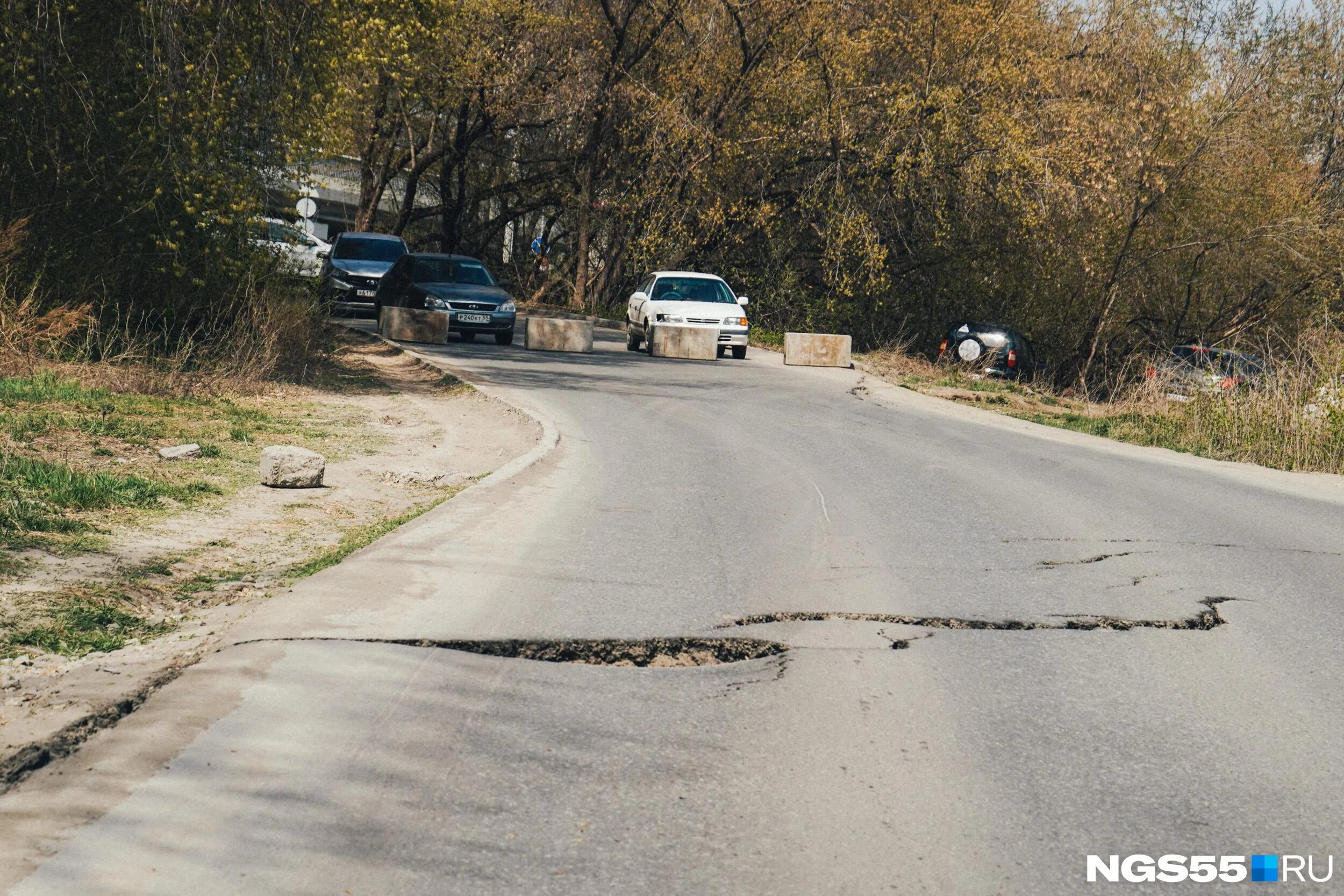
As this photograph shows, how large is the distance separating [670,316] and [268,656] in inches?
890

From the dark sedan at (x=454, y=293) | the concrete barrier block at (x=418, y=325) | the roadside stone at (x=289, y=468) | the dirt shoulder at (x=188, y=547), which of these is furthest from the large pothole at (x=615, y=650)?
the dark sedan at (x=454, y=293)

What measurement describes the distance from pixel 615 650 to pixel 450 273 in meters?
22.5

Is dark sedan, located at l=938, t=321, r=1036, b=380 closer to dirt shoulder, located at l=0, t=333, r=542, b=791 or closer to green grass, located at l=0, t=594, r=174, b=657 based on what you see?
dirt shoulder, located at l=0, t=333, r=542, b=791

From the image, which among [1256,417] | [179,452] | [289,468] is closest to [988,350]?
[1256,417]

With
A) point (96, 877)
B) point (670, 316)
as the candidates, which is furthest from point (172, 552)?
point (670, 316)

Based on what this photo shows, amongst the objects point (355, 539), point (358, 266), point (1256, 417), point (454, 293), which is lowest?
point (355, 539)

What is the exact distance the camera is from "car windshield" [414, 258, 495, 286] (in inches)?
1078

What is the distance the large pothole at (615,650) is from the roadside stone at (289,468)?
4094mm

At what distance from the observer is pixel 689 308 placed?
2783cm

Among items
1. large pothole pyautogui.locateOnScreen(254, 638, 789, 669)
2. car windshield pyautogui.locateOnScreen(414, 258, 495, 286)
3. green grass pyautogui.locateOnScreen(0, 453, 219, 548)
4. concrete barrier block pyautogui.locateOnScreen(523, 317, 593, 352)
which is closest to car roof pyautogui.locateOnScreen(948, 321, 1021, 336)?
concrete barrier block pyautogui.locateOnScreen(523, 317, 593, 352)

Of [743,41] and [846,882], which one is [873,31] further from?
[846,882]

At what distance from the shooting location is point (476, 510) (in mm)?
9070

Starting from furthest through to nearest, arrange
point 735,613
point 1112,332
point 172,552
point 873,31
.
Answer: point 1112,332, point 873,31, point 172,552, point 735,613

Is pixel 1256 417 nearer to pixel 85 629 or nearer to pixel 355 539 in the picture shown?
pixel 355 539
